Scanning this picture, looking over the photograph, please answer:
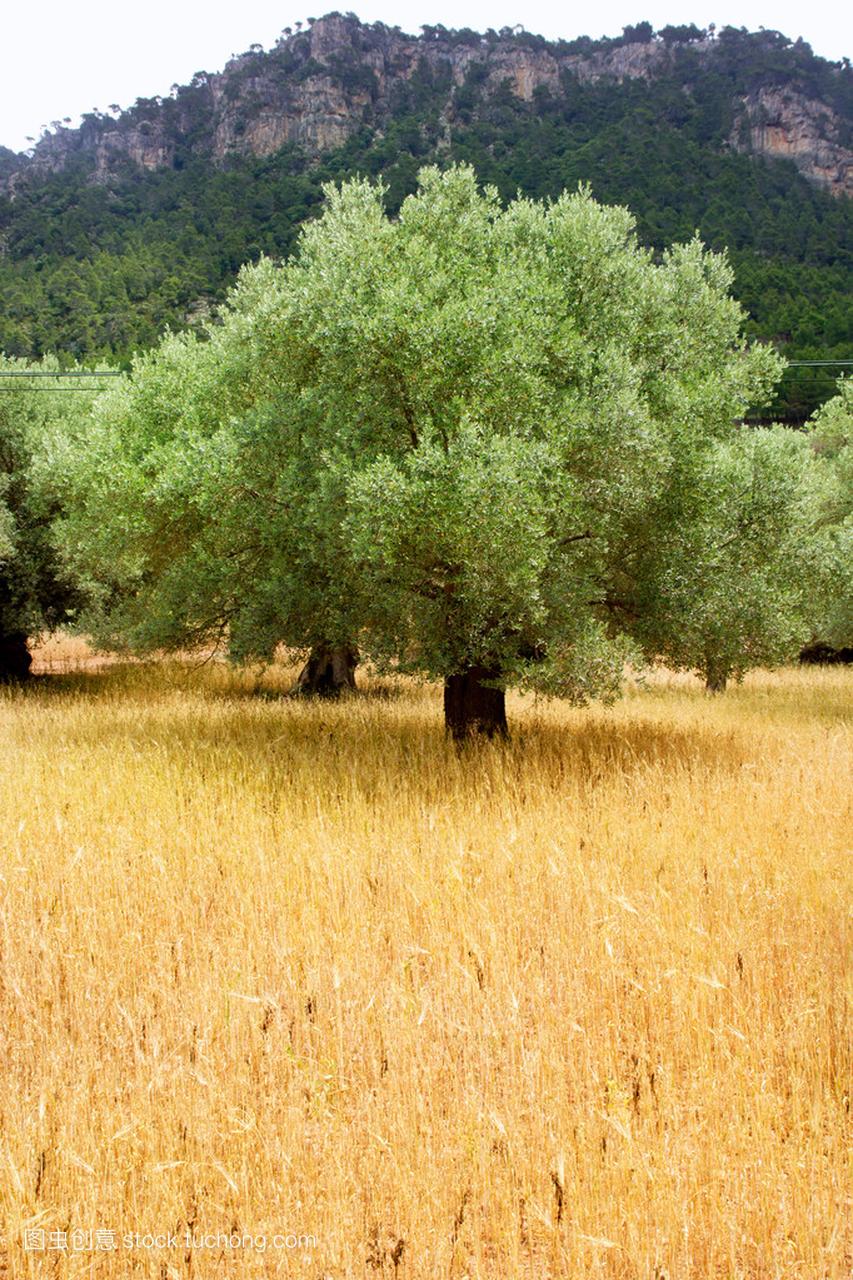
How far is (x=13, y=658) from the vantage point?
2991 centimetres

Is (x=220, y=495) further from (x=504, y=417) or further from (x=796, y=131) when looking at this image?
(x=796, y=131)

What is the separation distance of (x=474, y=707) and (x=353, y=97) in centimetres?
18235

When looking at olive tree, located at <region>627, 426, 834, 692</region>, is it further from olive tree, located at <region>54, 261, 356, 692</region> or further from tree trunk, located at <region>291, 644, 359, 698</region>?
tree trunk, located at <region>291, 644, 359, 698</region>

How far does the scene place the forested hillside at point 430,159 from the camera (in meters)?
68.8

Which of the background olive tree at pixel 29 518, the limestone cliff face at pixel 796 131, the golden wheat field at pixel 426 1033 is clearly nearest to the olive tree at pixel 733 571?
the golden wheat field at pixel 426 1033

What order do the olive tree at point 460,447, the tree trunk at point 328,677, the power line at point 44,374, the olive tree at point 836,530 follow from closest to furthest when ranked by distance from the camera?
the olive tree at point 460,447
the olive tree at point 836,530
the tree trunk at point 328,677
the power line at point 44,374

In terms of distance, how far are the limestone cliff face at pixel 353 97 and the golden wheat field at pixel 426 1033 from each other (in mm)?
136052

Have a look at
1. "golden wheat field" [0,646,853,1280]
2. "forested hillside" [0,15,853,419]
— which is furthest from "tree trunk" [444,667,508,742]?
"forested hillside" [0,15,853,419]

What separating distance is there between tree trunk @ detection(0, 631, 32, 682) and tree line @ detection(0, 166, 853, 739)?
13145 mm

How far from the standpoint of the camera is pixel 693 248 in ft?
52.5

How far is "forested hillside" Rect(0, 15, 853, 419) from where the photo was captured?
68750 millimetres

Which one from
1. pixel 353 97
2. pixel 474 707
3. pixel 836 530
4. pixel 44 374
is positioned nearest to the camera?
pixel 474 707

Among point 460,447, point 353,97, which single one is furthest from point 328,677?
point 353,97

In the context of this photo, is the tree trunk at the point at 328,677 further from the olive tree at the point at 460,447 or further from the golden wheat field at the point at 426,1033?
the golden wheat field at the point at 426,1033
